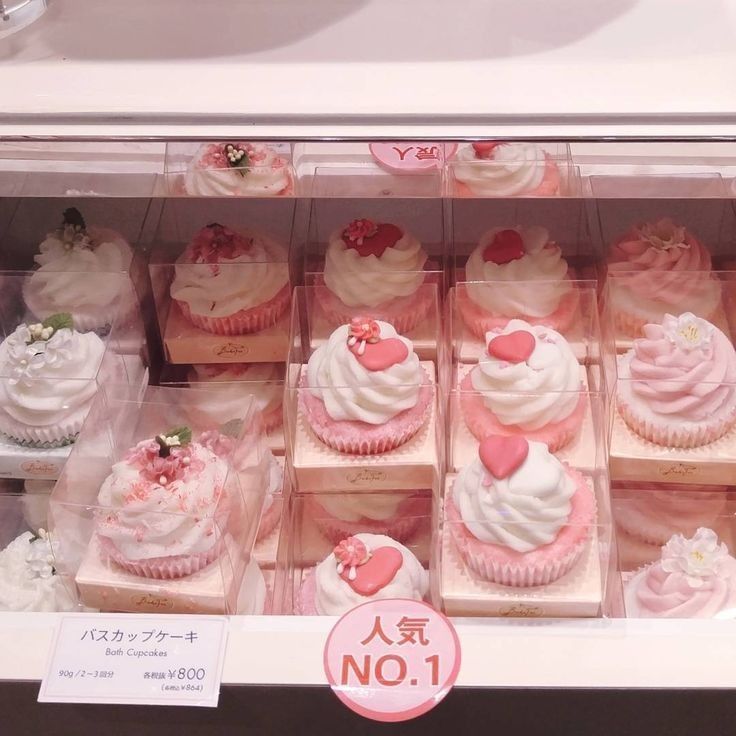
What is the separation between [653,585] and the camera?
1.57 m

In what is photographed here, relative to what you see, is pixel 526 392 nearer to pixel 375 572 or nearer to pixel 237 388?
pixel 375 572

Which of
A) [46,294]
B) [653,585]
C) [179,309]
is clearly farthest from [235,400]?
[653,585]

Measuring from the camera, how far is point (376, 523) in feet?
5.67

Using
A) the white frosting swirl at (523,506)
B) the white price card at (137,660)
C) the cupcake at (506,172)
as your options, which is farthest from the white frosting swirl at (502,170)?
the white price card at (137,660)

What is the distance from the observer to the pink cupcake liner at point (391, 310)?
183cm

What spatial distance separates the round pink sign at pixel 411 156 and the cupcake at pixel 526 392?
1.19 ft

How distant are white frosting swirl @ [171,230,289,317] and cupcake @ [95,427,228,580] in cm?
40

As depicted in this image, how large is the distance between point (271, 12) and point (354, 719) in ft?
3.58

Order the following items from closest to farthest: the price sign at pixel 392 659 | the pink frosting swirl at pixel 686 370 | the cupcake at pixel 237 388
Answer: the price sign at pixel 392 659, the pink frosting swirl at pixel 686 370, the cupcake at pixel 237 388

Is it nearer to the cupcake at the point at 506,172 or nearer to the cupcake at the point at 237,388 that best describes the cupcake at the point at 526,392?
the cupcake at the point at 506,172

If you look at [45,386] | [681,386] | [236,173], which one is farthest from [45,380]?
[681,386]

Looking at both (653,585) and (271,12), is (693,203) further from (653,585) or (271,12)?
(271,12)

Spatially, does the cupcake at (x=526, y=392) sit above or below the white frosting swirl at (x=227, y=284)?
below

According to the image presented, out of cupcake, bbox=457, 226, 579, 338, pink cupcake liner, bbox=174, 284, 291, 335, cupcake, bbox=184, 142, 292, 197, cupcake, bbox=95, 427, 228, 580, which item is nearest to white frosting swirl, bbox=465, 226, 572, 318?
cupcake, bbox=457, 226, 579, 338
